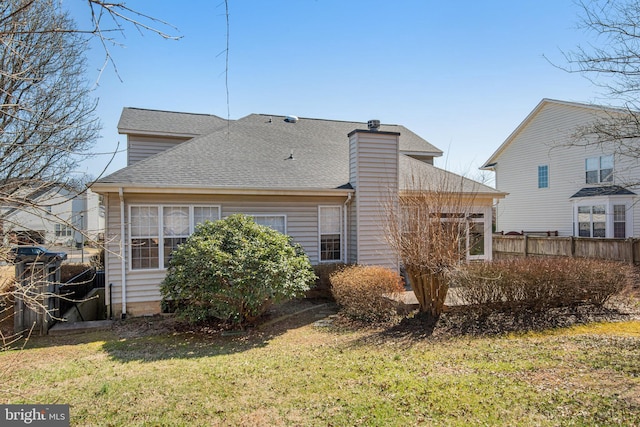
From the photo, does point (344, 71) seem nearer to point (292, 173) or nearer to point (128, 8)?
point (128, 8)

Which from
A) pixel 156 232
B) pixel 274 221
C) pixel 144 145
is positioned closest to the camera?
pixel 156 232

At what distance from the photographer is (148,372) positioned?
5602 mm

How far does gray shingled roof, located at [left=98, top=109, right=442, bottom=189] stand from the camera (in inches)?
387

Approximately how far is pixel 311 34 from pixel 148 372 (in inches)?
198

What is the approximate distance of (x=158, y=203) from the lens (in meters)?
9.57

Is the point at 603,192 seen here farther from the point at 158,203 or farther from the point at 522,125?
the point at 158,203

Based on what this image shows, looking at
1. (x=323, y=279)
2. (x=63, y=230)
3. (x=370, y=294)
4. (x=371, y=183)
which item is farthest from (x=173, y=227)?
(x=63, y=230)

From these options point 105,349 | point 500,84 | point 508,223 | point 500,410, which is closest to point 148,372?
point 105,349

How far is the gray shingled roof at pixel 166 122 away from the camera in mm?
13375

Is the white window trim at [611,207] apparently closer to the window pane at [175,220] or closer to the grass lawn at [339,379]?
the grass lawn at [339,379]

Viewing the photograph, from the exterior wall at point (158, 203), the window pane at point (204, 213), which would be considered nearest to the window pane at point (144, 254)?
the exterior wall at point (158, 203)

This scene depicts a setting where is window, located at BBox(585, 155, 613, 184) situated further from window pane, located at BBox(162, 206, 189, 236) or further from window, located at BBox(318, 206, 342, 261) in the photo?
window pane, located at BBox(162, 206, 189, 236)

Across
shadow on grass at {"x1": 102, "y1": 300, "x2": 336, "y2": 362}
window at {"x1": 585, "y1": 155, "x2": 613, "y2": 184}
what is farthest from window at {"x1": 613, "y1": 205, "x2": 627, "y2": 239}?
shadow on grass at {"x1": 102, "y1": 300, "x2": 336, "y2": 362}

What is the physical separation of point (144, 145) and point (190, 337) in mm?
8388
